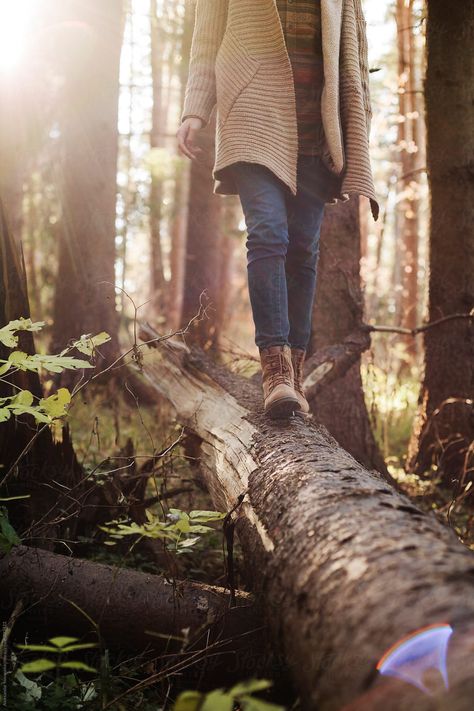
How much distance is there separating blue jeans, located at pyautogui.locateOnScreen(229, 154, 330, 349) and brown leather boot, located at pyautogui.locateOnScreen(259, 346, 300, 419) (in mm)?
54

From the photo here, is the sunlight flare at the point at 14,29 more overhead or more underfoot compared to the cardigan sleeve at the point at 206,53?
more overhead

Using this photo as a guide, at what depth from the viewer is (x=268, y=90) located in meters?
3.19

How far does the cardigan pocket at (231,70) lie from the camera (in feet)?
10.5

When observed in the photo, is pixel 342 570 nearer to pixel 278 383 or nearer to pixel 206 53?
pixel 278 383

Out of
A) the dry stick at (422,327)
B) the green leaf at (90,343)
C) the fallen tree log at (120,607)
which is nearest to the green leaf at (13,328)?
the green leaf at (90,343)

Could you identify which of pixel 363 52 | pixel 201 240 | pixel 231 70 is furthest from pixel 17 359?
pixel 201 240

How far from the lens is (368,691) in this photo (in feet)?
3.83

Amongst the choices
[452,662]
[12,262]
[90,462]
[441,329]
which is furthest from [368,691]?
[441,329]

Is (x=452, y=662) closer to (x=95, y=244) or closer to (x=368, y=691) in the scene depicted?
(x=368, y=691)

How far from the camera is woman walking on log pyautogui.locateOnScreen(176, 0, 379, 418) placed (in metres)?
3.08

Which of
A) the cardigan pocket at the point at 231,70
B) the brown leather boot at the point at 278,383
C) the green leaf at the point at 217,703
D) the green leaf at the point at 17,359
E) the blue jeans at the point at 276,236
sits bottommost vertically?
the green leaf at the point at 217,703

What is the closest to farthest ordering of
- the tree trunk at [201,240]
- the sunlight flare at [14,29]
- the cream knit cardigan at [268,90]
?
the cream knit cardigan at [268,90] < the sunlight flare at [14,29] < the tree trunk at [201,240]

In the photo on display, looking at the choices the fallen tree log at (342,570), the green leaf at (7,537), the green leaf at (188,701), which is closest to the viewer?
the green leaf at (188,701)

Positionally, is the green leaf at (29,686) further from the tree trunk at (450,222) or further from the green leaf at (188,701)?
the tree trunk at (450,222)
